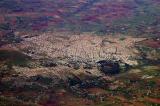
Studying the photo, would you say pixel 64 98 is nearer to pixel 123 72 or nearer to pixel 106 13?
pixel 123 72

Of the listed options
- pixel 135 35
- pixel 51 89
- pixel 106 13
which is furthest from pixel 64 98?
pixel 106 13

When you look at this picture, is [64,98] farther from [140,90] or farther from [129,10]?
[129,10]

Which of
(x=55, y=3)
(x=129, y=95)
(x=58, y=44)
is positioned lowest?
(x=129, y=95)

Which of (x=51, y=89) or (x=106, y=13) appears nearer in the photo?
(x=51, y=89)

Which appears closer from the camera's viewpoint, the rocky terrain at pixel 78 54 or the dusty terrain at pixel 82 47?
the rocky terrain at pixel 78 54

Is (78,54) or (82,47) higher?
(82,47)

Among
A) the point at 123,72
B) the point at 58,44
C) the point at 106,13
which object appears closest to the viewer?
the point at 123,72

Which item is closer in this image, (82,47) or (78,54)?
(78,54)

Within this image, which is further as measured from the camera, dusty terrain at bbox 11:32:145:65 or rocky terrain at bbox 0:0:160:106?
dusty terrain at bbox 11:32:145:65

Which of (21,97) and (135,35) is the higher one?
(135,35)

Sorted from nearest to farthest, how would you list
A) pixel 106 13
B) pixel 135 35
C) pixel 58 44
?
pixel 58 44, pixel 135 35, pixel 106 13
